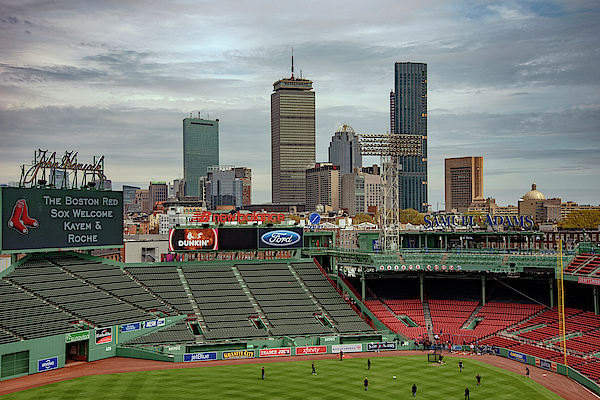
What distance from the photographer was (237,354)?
5712cm

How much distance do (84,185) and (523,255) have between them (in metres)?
54.1

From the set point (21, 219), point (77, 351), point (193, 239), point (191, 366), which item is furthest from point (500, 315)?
point (21, 219)

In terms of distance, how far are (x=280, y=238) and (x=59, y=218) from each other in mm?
28464

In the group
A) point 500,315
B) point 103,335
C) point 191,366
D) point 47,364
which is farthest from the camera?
point 500,315

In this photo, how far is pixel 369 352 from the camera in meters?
60.7

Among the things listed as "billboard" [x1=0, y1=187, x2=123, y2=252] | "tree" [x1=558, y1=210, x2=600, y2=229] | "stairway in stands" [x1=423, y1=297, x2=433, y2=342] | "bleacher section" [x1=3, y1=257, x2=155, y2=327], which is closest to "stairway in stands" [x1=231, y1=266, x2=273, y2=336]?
"bleacher section" [x1=3, y1=257, x2=155, y2=327]

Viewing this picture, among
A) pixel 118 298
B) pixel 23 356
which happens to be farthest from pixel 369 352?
pixel 23 356

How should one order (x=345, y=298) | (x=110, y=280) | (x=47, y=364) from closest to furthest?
(x=47, y=364), (x=110, y=280), (x=345, y=298)

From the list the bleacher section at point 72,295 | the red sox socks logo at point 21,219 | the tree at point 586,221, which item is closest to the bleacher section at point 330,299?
the bleacher section at point 72,295

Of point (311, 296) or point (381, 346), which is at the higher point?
point (311, 296)

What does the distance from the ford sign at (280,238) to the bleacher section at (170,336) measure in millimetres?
18332

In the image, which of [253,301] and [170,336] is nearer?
[170,336]

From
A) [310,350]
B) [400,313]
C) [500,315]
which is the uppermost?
[500,315]

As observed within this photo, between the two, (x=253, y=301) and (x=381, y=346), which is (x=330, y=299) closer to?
(x=253, y=301)
